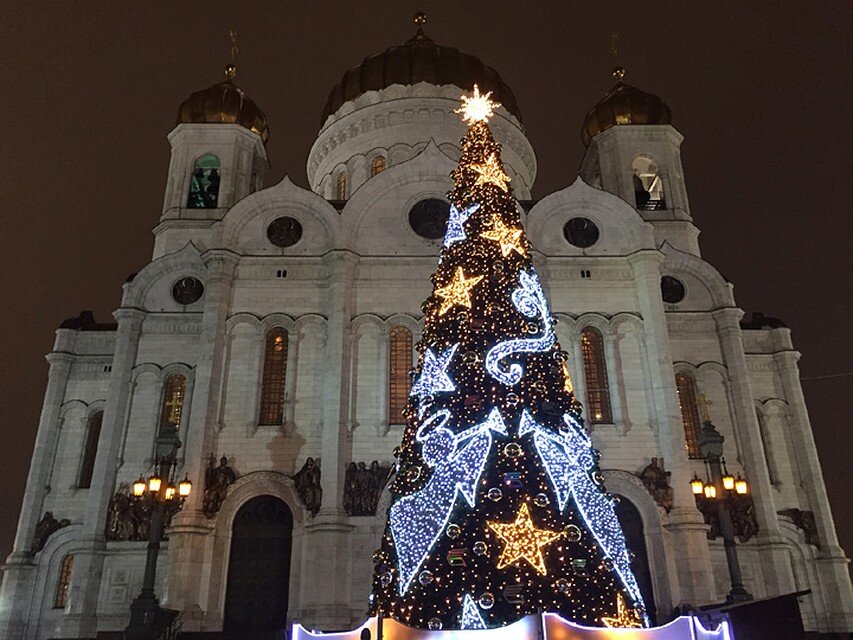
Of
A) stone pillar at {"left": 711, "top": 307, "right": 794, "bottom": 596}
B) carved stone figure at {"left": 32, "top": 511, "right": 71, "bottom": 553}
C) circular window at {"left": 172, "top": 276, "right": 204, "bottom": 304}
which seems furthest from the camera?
circular window at {"left": 172, "top": 276, "right": 204, "bottom": 304}

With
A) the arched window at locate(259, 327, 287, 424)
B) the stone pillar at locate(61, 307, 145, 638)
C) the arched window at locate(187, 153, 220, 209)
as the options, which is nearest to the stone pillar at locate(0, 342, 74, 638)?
the stone pillar at locate(61, 307, 145, 638)

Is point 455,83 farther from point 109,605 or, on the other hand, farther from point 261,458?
point 109,605

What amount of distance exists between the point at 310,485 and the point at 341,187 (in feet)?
46.3

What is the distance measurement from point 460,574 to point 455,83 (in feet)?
74.8

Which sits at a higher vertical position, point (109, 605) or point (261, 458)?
point (261, 458)

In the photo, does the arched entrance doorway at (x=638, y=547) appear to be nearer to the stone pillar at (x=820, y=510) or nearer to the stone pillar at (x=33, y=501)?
the stone pillar at (x=820, y=510)

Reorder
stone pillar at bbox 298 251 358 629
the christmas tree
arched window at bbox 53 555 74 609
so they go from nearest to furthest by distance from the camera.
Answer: the christmas tree < stone pillar at bbox 298 251 358 629 < arched window at bbox 53 555 74 609

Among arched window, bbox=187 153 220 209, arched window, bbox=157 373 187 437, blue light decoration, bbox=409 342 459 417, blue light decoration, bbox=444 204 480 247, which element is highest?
arched window, bbox=187 153 220 209

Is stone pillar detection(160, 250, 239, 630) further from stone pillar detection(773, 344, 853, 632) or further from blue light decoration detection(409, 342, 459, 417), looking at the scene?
stone pillar detection(773, 344, 853, 632)

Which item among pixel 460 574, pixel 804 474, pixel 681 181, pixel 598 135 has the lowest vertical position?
pixel 460 574

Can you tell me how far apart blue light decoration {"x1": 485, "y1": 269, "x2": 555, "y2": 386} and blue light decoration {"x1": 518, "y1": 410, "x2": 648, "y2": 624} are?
2.31 ft

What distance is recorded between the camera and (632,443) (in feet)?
62.6

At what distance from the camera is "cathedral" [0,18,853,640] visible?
17719 millimetres

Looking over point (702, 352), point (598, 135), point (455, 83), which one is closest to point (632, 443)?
point (702, 352)
